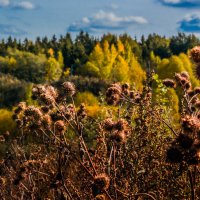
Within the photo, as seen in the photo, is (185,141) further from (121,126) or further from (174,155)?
(121,126)

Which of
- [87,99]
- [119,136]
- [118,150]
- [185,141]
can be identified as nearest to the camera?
[185,141]

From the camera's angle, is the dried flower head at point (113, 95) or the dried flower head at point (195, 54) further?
the dried flower head at point (113, 95)

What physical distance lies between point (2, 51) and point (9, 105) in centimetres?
6288

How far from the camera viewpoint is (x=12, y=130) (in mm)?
40156

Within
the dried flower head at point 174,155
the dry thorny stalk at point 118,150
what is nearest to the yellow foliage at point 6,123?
the dry thorny stalk at point 118,150

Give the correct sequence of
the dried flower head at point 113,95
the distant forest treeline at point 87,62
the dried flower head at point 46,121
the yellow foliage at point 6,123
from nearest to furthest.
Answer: the dried flower head at point 113,95, the dried flower head at point 46,121, the yellow foliage at point 6,123, the distant forest treeline at point 87,62

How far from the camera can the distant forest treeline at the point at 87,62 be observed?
2381 inches

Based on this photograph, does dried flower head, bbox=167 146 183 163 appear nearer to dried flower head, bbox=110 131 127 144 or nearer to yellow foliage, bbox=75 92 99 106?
dried flower head, bbox=110 131 127 144

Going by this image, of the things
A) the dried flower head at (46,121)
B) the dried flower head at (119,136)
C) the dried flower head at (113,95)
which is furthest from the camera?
the dried flower head at (46,121)

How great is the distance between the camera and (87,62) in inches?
3322

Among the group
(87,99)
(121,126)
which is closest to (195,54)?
(121,126)

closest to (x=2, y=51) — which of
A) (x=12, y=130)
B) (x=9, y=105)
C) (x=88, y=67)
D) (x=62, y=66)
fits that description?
(x=62, y=66)

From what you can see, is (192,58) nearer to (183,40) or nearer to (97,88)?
(97,88)

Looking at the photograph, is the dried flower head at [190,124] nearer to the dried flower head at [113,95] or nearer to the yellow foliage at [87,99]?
the dried flower head at [113,95]
